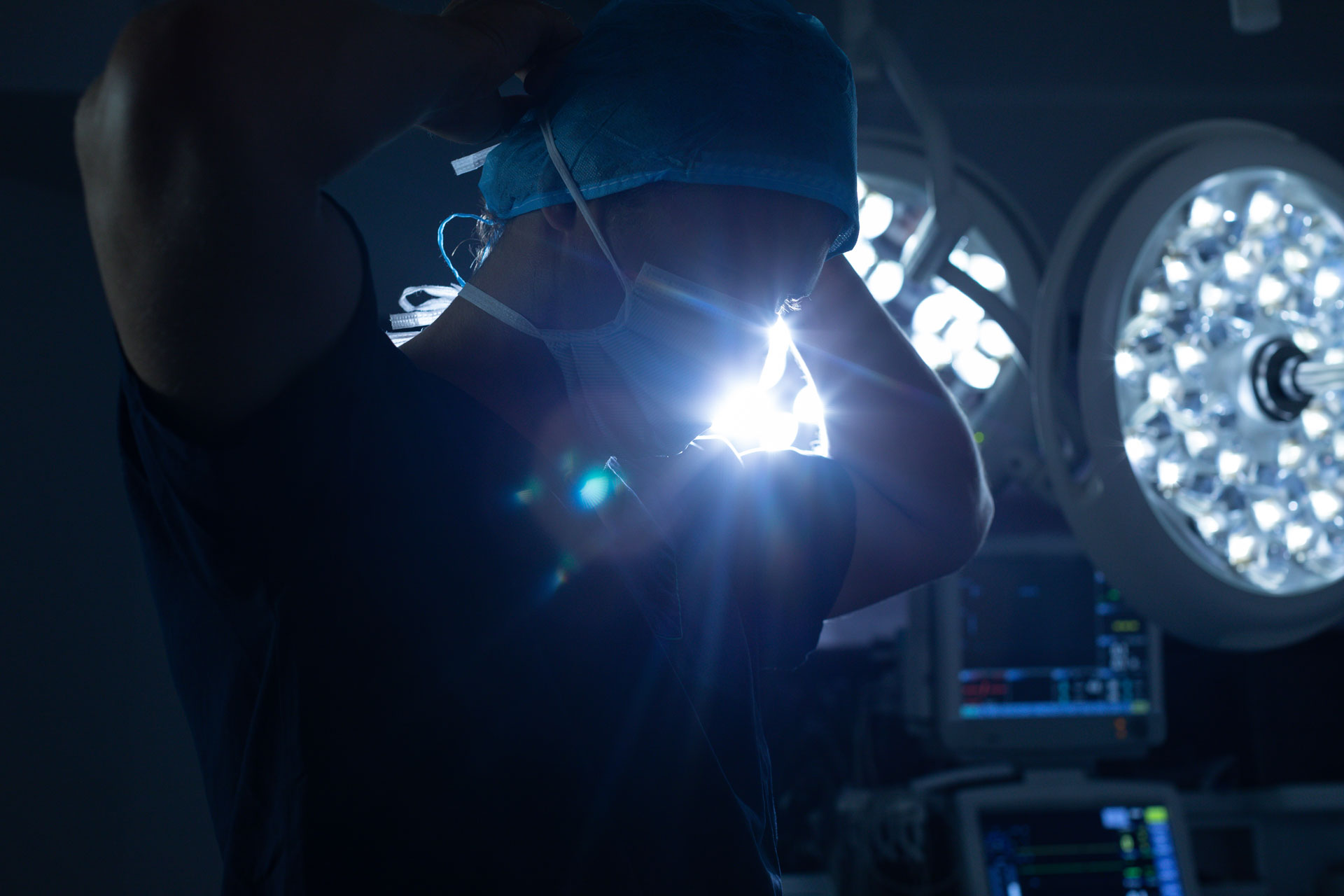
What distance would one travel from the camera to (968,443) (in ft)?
3.64

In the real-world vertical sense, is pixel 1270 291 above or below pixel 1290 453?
above

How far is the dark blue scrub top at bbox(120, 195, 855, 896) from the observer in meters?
0.56

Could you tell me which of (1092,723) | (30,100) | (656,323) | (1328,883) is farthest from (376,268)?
(1328,883)

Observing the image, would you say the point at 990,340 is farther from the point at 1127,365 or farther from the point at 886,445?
the point at 886,445

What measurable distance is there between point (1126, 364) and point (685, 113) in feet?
3.41

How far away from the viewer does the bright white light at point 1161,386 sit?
1.55 metres

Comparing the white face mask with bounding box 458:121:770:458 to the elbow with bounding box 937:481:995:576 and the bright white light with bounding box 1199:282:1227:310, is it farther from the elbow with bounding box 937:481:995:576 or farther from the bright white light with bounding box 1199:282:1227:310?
the bright white light with bounding box 1199:282:1227:310

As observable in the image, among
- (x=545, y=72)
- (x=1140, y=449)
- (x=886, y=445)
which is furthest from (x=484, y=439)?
(x=1140, y=449)

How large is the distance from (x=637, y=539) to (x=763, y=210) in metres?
0.31

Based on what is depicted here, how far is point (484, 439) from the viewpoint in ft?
2.30

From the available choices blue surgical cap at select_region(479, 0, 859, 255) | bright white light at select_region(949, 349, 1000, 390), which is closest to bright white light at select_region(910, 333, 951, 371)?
bright white light at select_region(949, 349, 1000, 390)

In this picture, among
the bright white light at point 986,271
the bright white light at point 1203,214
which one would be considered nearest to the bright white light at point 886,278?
the bright white light at point 986,271

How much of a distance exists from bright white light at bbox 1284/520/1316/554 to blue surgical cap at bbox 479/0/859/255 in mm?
1174

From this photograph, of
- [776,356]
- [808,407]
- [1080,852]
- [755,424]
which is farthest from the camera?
[1080,852]
